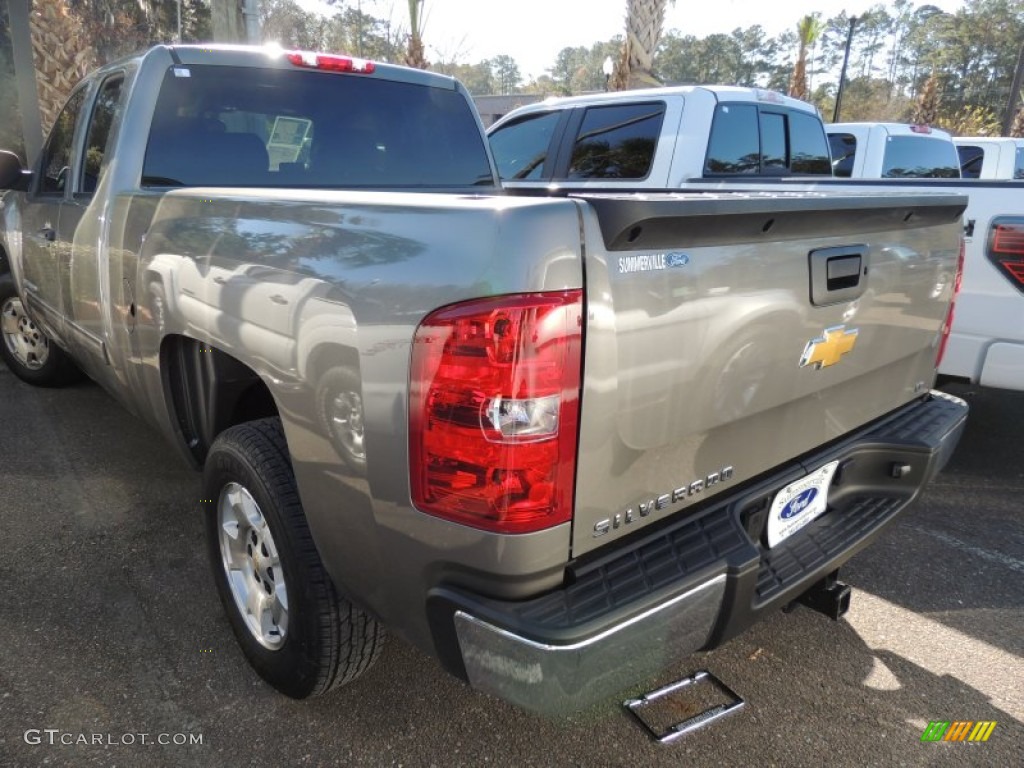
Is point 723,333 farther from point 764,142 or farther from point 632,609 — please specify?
point 764,142

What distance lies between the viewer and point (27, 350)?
5.13 metres

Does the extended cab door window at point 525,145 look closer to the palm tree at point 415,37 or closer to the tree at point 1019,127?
the palm tree at point 415,37

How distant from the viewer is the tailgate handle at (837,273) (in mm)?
1938

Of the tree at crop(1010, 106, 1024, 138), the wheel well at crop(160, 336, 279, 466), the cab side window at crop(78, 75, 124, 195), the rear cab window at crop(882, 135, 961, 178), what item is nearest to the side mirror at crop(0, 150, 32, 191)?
the cab side window at crop(78, 75, 124, 195)

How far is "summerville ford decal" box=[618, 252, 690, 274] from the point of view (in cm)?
150

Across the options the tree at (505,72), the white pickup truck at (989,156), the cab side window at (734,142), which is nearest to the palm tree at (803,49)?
the white pickup truck at (989,156)

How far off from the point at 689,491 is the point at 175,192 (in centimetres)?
196

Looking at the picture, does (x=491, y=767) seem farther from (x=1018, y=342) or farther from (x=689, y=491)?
(x=1018, y=342)

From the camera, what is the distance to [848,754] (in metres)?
2.11

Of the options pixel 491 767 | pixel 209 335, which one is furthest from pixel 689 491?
pixel 209 335

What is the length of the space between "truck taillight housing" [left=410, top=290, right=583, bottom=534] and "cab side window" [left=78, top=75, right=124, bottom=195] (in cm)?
236

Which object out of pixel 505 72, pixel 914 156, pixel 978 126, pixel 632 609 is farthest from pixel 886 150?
pixel 505 72

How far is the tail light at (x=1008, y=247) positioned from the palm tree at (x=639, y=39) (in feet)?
31.0

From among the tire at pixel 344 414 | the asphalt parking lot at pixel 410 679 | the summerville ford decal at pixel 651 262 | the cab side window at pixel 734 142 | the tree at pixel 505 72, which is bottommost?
the asphalt parking lot at pixel 410 679
